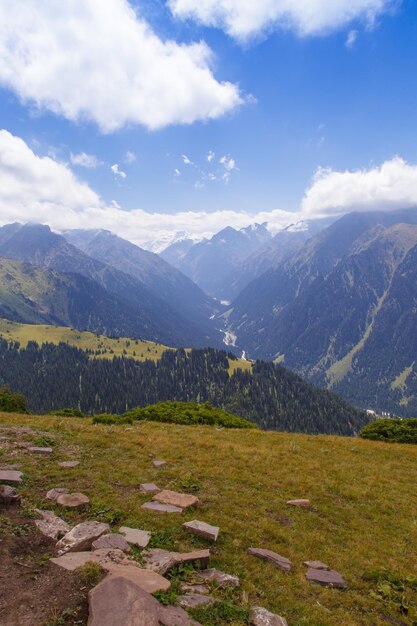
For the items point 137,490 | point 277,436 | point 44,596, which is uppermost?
point 44,596

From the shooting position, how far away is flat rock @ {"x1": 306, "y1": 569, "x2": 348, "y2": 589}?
41.5ft

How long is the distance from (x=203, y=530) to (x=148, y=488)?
177 inches

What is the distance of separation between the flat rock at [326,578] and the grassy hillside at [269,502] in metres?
0.35

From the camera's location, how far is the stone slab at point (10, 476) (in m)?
16.1

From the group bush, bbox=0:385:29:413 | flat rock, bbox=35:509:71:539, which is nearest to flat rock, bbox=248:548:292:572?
flat rock, bbox=35:509:71:539

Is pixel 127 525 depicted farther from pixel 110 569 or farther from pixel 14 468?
pixel 14 468

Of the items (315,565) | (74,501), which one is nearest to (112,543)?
(74,501)

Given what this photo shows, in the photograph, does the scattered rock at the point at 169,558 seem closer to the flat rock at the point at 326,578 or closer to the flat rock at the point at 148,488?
the flat rock at the point at 326,578

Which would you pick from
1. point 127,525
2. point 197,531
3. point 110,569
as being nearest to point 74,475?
point 127,525

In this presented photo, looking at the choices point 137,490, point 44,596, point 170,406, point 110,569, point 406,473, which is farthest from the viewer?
point 170,406

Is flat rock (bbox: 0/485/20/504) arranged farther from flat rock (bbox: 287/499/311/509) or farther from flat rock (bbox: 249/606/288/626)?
flat rock (bbox: 287/499/311/509)

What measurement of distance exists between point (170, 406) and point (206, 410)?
12.7 feet

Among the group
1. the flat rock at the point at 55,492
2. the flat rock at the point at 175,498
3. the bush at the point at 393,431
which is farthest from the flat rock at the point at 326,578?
the bush at the point at 393,431

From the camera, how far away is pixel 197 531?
13.7 meters
